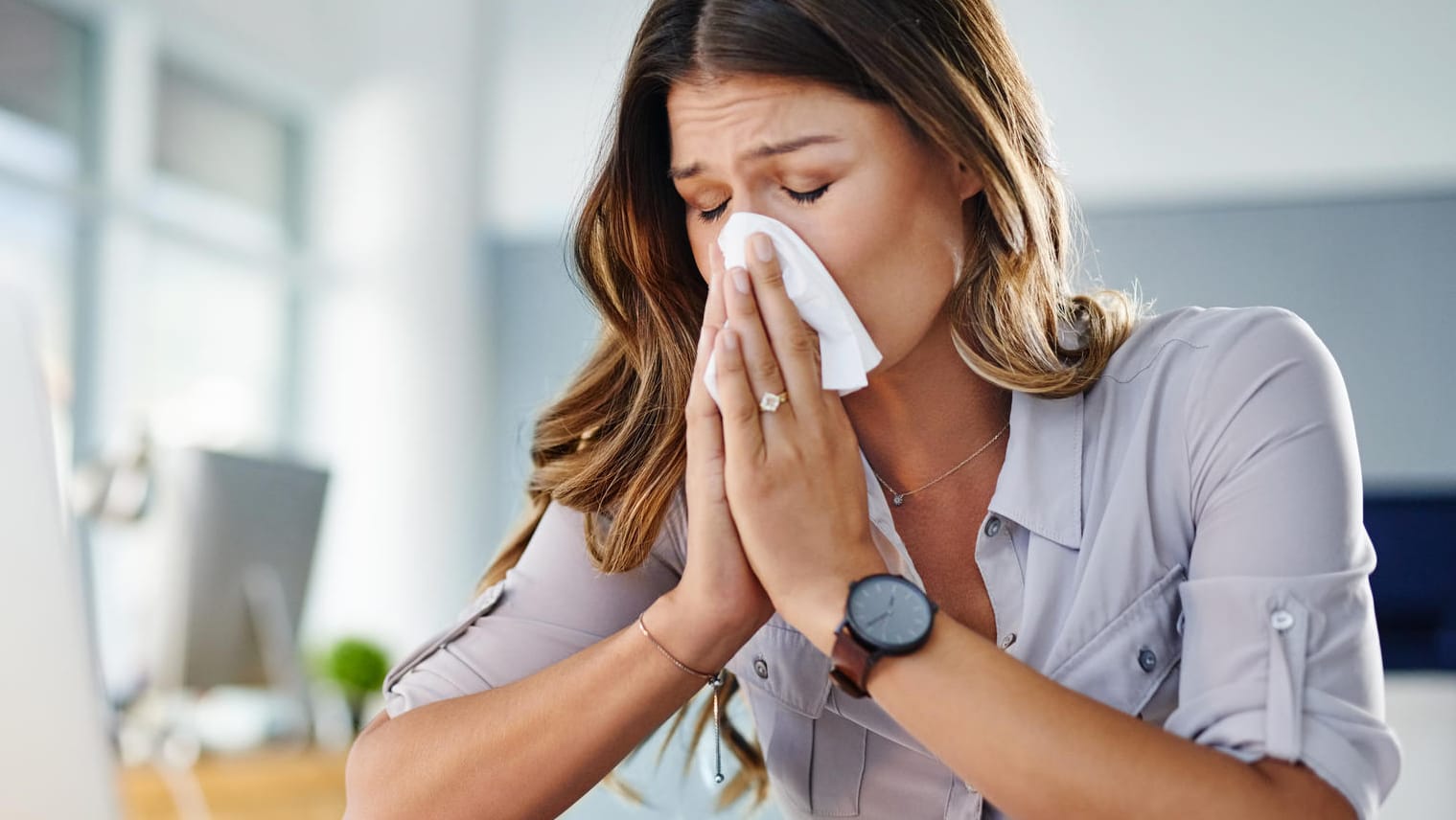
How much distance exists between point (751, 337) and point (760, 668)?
0.36 metres

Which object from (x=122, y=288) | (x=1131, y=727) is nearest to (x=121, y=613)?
(x=122, y=288)

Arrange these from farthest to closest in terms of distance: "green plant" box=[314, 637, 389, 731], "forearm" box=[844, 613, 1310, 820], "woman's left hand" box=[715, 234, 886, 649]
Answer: "green plant" box=[314, 637, 389, 731]
"woman's left hand" box=[715, 234, 886, 649]
"forearm" box=[844, 613, 1310, 820]

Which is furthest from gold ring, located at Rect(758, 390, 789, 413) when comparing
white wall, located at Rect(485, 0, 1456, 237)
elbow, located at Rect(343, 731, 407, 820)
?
white wall, located at Rect(485, 0, 1456, 237)

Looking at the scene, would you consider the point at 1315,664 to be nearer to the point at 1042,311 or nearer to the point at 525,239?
the point at 1042,311

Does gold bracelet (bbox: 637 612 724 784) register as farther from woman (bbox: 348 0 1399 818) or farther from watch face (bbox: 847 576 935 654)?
watch face (bbox: 847 576 935 654)

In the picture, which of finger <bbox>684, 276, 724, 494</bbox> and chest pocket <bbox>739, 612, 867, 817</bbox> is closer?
finger <bbox>684, 276, 724, 494</bbox>

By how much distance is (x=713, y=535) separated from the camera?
1.09m

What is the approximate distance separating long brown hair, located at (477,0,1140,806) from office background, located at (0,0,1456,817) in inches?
121

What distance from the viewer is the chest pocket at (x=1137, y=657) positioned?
1096 mm

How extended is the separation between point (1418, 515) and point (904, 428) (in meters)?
3.63

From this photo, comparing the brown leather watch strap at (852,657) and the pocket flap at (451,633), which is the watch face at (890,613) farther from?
the pocket flap at (451,633)

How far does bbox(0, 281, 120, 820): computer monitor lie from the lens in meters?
0.67

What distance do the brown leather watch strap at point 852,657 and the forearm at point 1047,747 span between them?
0.02 meters

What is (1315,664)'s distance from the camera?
3.02 feet
